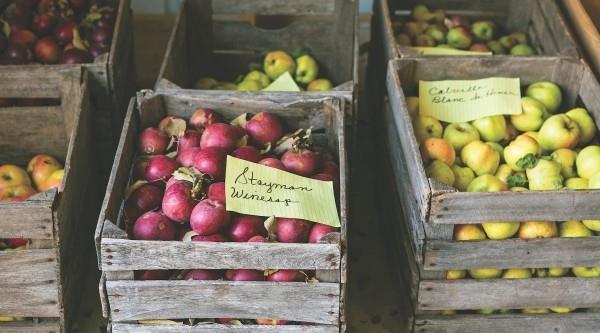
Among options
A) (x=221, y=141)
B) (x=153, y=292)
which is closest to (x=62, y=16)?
(x=221, y=141)

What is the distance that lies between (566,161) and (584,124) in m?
0.15

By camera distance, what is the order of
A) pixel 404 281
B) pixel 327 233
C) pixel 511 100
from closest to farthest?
1. pixel 327 233
2. pixel 404 281
3. pixel 511 100

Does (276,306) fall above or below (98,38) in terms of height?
below

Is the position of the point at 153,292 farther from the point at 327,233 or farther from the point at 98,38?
the point at 98,38

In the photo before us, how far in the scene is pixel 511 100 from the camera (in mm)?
2066

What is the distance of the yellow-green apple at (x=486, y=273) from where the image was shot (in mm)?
1734

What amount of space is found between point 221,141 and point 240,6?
2.75ft

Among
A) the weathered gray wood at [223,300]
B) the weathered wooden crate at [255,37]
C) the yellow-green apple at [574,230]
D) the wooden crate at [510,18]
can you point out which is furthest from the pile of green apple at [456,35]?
the weathered gray wood at [223,300]

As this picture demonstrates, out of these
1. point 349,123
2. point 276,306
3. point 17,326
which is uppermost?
point 349,123

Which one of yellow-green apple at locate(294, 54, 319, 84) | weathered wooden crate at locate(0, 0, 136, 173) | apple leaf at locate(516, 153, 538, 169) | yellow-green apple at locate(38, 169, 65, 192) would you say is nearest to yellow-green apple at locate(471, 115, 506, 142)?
apple leaf at locate(516, 153, 538, 169)

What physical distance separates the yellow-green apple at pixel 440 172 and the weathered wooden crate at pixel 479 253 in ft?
0.19

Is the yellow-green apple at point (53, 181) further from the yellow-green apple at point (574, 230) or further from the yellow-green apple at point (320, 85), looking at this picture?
the yellow-green apple at point (574, 230)

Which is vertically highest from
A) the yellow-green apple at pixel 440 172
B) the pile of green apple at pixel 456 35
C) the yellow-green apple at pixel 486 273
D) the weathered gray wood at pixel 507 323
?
the pile of green apple at pixel 456 35

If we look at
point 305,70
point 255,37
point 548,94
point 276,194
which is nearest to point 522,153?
point 548,94
